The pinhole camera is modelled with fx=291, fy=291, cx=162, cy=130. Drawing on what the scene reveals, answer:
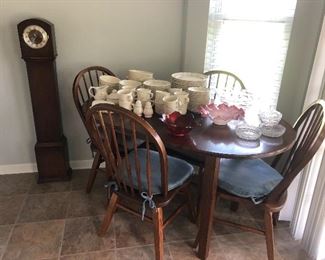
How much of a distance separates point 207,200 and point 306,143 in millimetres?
581

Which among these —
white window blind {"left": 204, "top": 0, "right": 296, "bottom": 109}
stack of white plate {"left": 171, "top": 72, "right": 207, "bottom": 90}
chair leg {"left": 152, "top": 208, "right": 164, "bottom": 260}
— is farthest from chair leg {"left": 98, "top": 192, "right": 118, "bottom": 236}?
white window blind {"left": 204, "top": 0, "right": 296, "bottom": 109}

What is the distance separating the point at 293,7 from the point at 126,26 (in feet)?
3.82

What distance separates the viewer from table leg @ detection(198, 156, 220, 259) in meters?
1.45

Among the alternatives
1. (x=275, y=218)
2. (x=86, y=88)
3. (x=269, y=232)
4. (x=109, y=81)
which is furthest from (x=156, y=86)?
(x=275, y=218)

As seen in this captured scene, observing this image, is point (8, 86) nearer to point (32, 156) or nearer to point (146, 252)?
point (32, 156)

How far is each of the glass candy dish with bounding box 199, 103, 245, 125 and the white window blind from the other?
0.30 meters

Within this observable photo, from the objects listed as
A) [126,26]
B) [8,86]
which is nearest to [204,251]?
[126,26]

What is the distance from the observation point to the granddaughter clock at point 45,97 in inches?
76.8

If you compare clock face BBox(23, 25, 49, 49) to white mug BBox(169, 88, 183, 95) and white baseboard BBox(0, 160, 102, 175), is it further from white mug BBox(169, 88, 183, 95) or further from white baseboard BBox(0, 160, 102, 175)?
white baseboard BBox(0, 160, 102, 175)

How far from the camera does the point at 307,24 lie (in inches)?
71.9

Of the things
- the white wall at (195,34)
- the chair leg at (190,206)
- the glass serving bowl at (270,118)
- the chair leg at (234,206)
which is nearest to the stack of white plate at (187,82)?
the white wall at (195,34)

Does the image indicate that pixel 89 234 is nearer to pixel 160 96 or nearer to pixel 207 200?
pixel 207 200

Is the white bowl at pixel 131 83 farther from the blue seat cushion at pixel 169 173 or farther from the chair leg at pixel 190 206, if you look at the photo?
the chair leg at pixel 190 206

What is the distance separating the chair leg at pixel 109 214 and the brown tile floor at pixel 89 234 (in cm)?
5
